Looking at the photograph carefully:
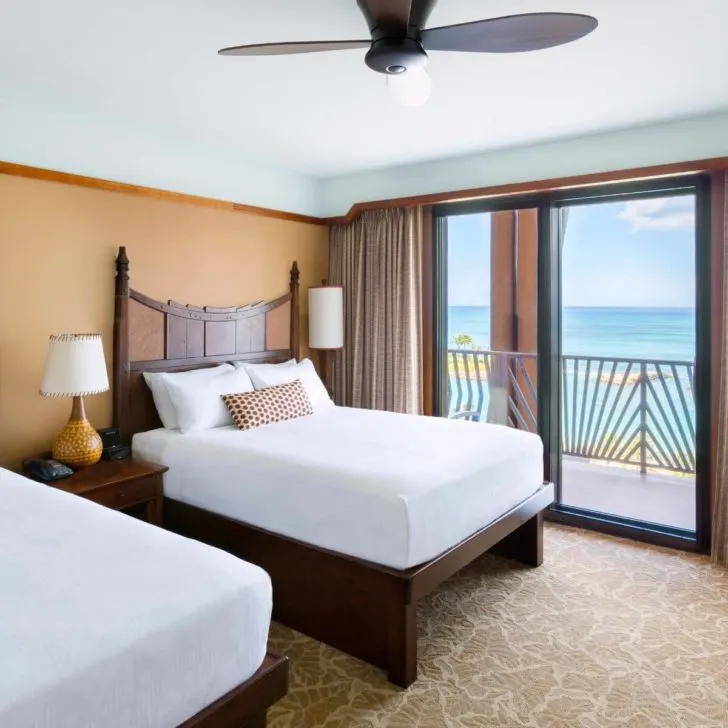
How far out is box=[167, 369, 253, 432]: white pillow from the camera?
3342 millimetres

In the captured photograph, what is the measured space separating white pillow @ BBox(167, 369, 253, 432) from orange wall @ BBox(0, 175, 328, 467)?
1.56 ft

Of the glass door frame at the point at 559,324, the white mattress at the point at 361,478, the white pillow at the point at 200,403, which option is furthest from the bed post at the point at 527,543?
the white pillow at the point at 200,403

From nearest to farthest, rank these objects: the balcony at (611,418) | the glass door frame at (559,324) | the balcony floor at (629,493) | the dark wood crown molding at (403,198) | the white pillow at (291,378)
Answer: the dark wood crown molding at (403,198) < the glass door frame at (559,324) < the white pillow at (291,378) < the balcony floor at (629,493) < the balcony at (611,418)

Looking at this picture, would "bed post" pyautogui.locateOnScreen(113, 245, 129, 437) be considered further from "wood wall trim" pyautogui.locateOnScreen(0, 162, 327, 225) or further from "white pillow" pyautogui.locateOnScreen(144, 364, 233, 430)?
"wood wall trim" pyautogui.locateOnScreen(0, 162, 327, 225)

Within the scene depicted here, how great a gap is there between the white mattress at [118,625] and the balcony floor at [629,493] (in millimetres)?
3226

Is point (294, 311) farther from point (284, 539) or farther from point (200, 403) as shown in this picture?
point (284, 539)

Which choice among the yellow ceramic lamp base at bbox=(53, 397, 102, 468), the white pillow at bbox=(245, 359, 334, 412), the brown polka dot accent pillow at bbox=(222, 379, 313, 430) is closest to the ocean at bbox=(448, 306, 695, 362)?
the white pillow at bbox=(245, 359, 334, 412)

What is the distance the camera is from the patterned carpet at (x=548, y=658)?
2104 mm

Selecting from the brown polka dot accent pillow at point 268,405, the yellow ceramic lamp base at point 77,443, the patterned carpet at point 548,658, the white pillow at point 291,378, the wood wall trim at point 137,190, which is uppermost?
the wood wall trim at point 137,190

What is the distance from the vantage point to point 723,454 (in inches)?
132

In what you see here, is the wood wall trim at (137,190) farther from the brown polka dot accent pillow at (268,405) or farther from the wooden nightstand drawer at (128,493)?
the wooden nightstand drawer at (128,493)

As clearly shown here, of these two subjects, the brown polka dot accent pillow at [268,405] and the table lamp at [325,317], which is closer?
the brown polka dot accent pillow at [268,405]

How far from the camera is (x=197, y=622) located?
1403 mm

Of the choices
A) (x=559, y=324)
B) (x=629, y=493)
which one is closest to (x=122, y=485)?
(x=559, y=324)
